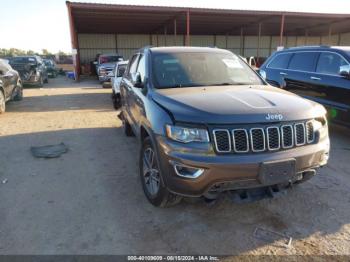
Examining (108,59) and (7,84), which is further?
(108,59)

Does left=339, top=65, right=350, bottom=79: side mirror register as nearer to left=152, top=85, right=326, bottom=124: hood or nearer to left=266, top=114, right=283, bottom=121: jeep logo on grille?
left=152, top=85, right=326, bottom=124: hood

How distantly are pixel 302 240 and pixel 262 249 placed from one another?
44 centimetres

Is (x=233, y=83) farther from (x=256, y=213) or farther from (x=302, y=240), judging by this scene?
(x=302, y=240)

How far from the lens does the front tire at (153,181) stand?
328 centimetres

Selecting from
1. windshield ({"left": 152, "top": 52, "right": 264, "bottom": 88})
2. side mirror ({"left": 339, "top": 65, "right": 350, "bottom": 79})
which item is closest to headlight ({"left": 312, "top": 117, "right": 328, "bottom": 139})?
windshield ({"left": 152, "top": 52, "right": 264, "bottom": 88})

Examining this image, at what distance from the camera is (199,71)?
4203 millimetres

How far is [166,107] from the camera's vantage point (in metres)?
3.17

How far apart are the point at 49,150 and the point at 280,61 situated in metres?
5.74

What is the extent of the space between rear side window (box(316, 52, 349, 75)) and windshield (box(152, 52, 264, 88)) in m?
2.50

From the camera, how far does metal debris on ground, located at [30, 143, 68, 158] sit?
543 centimetres

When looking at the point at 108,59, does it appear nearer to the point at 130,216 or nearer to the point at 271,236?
the point at 130,216

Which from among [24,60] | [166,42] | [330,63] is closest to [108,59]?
[24,60]

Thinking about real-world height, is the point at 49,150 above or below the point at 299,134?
below

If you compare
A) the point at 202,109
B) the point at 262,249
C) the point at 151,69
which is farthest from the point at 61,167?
the point at 262,249
